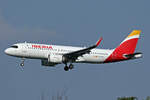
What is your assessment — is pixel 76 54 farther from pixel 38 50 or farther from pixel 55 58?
pixel 38 50

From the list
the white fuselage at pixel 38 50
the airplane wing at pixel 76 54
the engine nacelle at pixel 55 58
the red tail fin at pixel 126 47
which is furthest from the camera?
the red tail fin at pixel 126 47

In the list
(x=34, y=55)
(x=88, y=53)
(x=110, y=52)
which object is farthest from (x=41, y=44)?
(x=110, y=52)

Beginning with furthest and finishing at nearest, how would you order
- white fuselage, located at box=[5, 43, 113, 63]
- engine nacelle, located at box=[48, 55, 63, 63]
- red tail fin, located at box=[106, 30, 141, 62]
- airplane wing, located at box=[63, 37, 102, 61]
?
red tail fin, located at box=[106, 30, 141, 62], engine nacelle, located at box=[48, 55, 63, 63], white fuselage, located at box=[5, 43, 113, 63], airplane wing, located at box=[63, 37, 102, 61]

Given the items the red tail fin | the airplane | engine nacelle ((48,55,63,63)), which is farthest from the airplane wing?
the red tail fin

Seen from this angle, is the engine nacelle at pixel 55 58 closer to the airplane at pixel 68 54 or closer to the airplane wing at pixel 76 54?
the airplane at pixel 68 54

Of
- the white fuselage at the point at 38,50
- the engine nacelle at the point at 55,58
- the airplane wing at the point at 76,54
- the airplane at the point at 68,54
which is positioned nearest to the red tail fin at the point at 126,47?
the airplane at the point at 68,54

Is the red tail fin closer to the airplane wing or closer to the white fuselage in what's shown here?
the white fuselage

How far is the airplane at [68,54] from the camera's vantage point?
73.6 m

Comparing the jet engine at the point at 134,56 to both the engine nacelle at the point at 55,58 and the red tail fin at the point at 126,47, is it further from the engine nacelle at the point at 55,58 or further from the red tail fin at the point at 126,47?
the engine nacelle at the point at 55,58

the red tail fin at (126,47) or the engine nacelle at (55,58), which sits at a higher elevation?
the red tail fin at (126,47)

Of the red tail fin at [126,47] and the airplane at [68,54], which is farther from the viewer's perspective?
the red tail fin at [126,47]

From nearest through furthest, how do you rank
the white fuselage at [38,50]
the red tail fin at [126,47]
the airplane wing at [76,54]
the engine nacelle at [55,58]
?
the airplane wing at [76,54], the white fuselage at [38,50], the engine nacelle at [55,58], the red tail fin at [126,47]

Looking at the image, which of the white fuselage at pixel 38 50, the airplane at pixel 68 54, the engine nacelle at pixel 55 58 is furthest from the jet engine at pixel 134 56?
the engine nacelle at pixel 55 58

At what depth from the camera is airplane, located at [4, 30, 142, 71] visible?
73.6m
